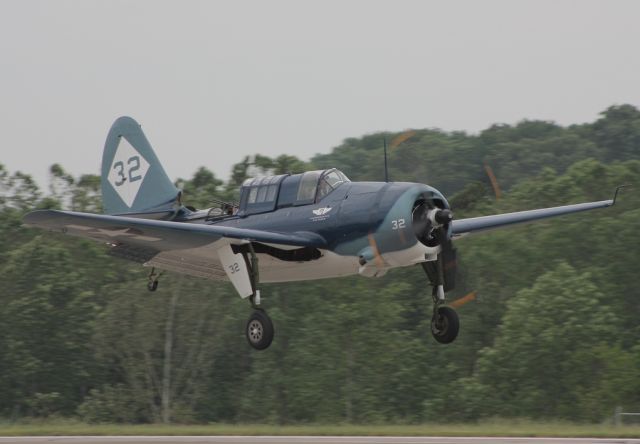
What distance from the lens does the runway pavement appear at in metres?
22.9

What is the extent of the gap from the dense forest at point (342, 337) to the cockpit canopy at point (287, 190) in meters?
25.9

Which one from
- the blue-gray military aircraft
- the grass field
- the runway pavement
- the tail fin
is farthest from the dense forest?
the blue-gray military aircraft

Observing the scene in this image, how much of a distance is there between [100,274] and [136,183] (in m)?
34.2

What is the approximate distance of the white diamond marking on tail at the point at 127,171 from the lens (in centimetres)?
2692

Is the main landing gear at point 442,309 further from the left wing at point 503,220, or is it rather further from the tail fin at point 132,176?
the tail fin at point 132,176

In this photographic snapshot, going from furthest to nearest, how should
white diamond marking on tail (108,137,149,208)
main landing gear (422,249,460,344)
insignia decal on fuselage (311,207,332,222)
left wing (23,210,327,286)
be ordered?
white diamond marking on tail (108,137,149,208)
main landing gear (422,249,460,344)
insignia decal on fuselage (311,207,332,222)
left wing (23,210,327,286)

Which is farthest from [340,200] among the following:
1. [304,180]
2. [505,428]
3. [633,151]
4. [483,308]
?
[633,151]

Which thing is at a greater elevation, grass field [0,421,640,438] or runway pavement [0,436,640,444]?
runway pavement [0,436,640,444]

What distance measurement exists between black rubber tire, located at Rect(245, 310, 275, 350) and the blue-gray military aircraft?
0.07ft

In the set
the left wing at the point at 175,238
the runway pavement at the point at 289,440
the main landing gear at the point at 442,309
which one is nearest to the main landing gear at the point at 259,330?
the left wing at the point at 175,238

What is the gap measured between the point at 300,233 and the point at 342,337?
30.0 metres

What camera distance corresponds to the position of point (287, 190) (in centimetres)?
2275

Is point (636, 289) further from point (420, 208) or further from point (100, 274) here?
point (420, 208)

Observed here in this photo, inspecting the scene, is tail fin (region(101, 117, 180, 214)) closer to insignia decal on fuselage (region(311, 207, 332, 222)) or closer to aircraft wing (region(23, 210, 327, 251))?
aircraft wing (region(23, 210, 327, 251))
